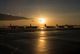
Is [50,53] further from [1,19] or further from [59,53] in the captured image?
A: [1,19]

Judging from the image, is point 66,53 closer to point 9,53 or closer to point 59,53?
point 59,53

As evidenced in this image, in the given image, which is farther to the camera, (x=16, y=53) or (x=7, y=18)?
(x=7, y=18)

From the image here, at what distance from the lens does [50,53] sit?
1961 centimetres

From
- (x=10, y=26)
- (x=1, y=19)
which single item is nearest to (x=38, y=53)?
(x=1, y=19)

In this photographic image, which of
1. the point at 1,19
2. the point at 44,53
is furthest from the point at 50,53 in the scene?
the point at 1,19

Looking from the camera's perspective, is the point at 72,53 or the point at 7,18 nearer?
the point at 72,53

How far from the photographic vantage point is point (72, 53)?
19531 millimetres

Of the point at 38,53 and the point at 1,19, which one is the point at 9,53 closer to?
the point at 38,53

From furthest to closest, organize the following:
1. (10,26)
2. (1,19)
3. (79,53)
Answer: (10,26) < (1,19) < (79,53)

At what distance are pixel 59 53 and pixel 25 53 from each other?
8.14 feet

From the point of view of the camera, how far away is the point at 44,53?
19.7 m

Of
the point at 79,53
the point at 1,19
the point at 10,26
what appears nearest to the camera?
the point at 79,53

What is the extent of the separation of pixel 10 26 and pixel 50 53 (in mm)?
96495

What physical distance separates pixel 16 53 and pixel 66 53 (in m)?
3.65
